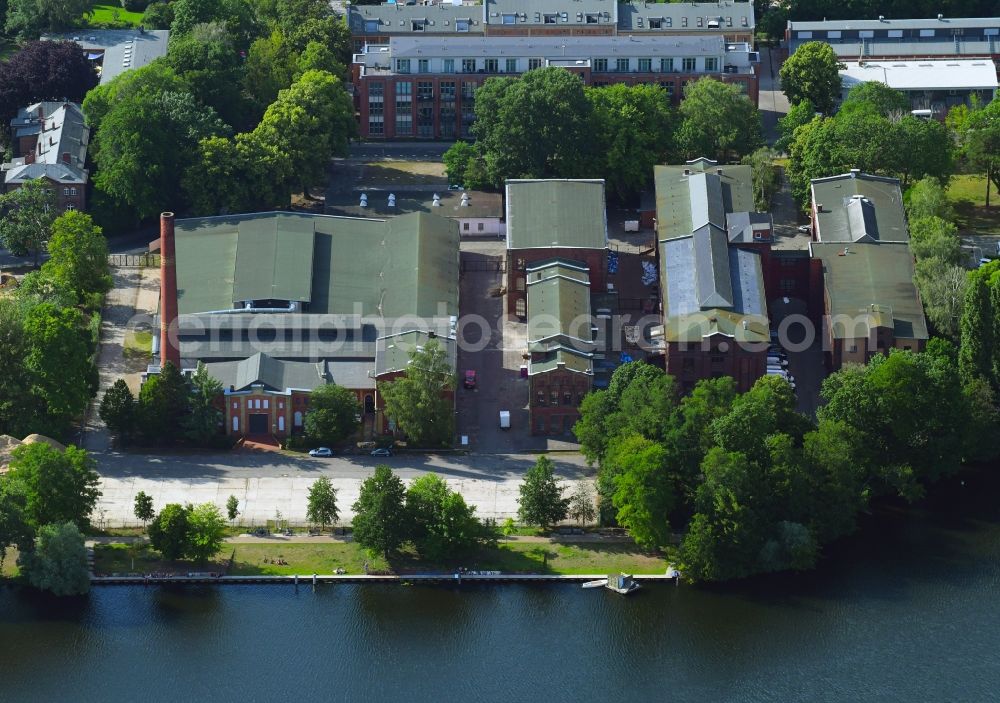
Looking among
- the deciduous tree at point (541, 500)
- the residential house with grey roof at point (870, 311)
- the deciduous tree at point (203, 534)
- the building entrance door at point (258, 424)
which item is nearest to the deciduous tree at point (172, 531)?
the deciduous tree at point (203, 534)

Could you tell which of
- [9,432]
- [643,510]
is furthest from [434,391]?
[9,432]

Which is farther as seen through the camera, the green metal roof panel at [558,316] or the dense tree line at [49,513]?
the green metal roof panel at [558,316]

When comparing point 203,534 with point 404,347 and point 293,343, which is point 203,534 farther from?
point 404,347

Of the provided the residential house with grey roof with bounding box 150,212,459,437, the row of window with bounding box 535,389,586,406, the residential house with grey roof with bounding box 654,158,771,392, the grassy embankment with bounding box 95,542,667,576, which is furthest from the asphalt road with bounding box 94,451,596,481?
the residential house with grey roof with bounding box 654,158,771,392

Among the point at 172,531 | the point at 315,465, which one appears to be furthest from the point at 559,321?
the point at 172,531

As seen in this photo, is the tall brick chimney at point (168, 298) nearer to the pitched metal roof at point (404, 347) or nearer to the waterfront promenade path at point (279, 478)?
the waterfront promenade path at point (279, 478)

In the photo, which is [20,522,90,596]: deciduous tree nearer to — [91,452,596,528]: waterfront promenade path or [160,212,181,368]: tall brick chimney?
[91,452,596,528]: waterfront promenade path
